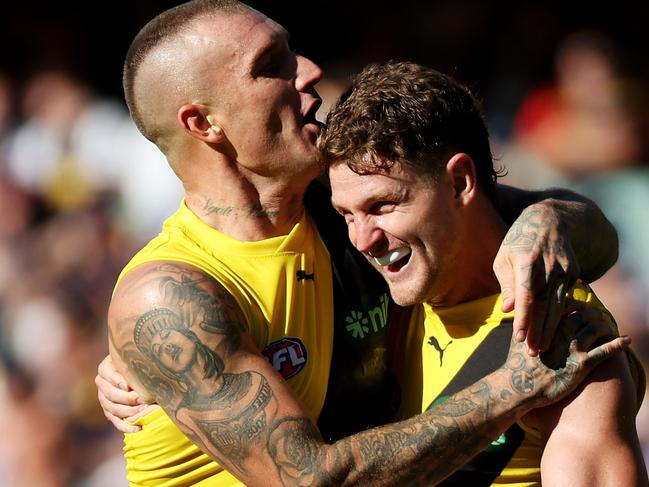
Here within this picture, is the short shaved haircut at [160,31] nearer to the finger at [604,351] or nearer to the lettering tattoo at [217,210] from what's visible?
the lettering tattoo at [217,210]

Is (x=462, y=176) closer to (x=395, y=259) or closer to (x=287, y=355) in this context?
(x=395, y=259)

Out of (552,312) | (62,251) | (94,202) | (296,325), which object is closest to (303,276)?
(296,325)

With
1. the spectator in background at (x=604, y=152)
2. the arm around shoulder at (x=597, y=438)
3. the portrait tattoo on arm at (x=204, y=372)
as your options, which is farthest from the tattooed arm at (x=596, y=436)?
the spectator in background at (x=604, y=152)

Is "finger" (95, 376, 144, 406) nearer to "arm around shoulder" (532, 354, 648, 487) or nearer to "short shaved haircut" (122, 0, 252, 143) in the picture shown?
"short shaved haircut" (122, 0, 252, 143)

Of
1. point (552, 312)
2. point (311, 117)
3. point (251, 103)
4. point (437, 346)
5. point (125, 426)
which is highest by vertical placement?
point (251, 103)

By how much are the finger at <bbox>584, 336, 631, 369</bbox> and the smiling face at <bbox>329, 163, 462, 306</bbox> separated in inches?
23.3

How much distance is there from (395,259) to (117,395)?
1.19 meters

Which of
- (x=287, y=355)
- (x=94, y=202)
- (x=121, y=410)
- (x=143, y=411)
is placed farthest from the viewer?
(x=94, y=202)

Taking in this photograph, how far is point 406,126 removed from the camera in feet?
11.8

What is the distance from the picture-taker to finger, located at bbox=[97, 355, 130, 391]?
13.5 ft

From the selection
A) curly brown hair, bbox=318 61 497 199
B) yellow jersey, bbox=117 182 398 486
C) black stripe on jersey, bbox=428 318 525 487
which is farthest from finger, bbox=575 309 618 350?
yellow jersey, bbox=117 182 398 486

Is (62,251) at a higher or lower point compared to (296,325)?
lower

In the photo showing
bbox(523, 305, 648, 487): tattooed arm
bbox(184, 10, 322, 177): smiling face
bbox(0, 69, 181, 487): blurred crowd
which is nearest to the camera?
bbox(523, 305, 648, 487): tattooed arm

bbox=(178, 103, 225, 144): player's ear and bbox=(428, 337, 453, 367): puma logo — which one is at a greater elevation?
bbox=(178, 103, 225, 144): player's ear
